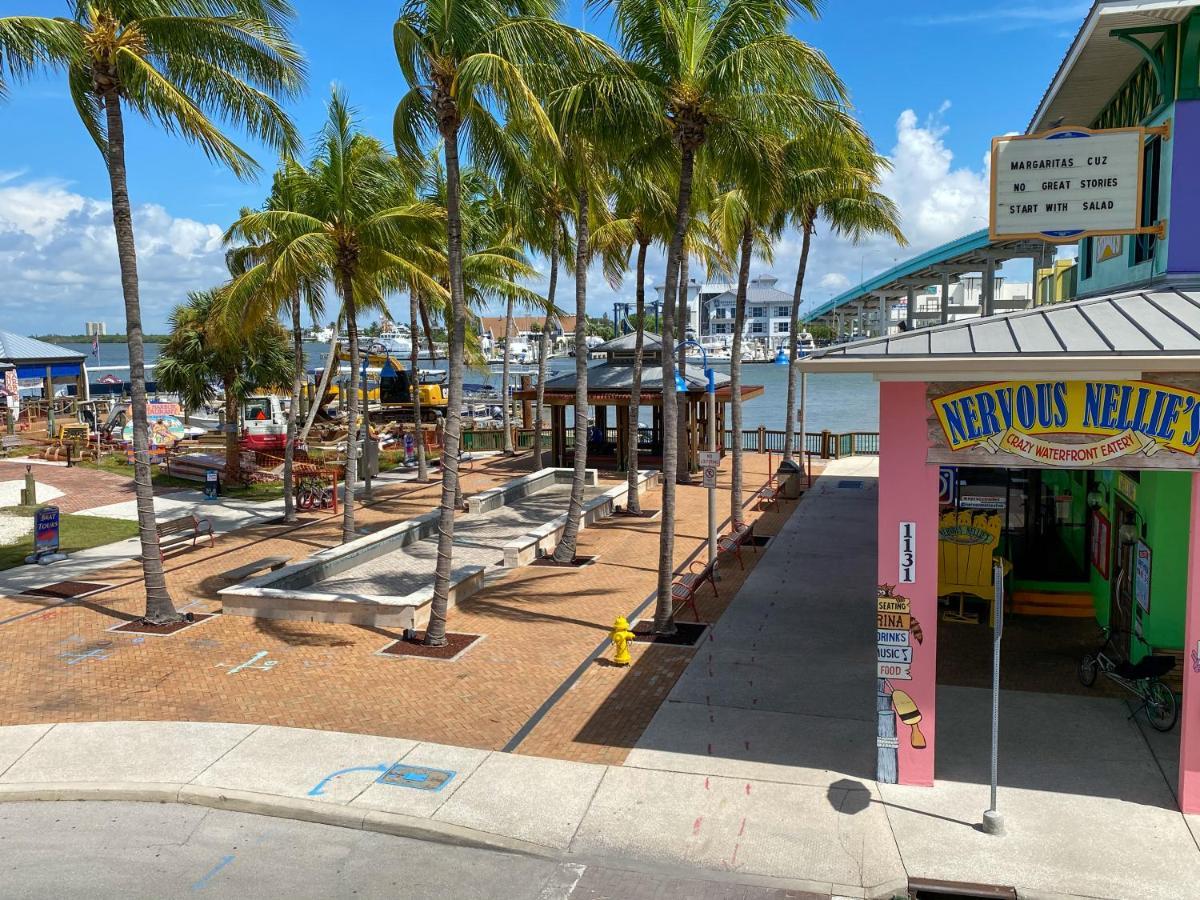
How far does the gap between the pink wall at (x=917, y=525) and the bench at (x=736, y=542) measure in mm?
9159

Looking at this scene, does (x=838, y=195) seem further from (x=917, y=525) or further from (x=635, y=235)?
(x=917, y=525)

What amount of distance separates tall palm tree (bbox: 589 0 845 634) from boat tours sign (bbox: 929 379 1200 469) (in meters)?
6.24

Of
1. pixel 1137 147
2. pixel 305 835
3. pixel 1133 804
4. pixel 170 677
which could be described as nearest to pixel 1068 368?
pixel 1133 804

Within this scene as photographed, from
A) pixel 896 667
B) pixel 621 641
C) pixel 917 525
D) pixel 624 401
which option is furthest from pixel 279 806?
pixel 624 401

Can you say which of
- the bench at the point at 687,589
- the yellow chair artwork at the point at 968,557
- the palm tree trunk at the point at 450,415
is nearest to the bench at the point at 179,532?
the palm tree trunk at the point at 450,415

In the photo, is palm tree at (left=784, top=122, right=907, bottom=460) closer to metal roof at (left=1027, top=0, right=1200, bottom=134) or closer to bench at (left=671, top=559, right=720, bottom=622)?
metal roof at (left=1027, top=0, right=1200, bottom=134)

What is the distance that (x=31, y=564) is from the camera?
64.3 ft

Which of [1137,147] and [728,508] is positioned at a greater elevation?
[1137,147]

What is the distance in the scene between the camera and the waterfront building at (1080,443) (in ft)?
28.1

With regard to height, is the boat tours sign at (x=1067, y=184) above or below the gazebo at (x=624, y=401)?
above

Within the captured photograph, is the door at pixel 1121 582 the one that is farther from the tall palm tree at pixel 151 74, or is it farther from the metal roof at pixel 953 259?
the tall palm tree at pixel 151 74

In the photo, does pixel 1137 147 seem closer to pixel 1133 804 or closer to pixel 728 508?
pixel 1133 804

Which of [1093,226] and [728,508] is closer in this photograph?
[1093,226]

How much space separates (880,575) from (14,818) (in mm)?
8804
